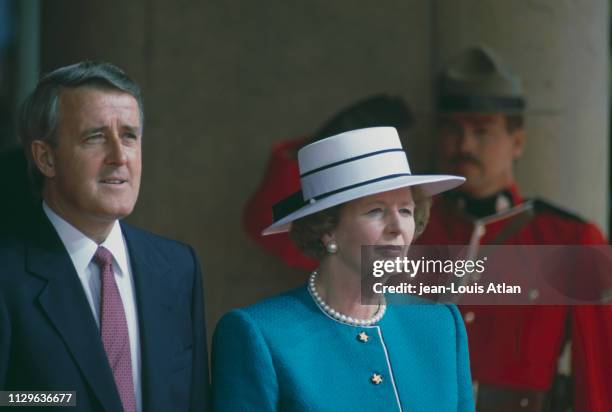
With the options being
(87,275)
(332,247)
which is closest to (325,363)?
(332,247)

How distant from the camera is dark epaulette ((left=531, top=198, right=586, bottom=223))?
14.2 feet

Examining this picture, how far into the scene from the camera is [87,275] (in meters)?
2.43

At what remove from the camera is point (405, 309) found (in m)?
2.63

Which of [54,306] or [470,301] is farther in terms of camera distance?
[470,301]

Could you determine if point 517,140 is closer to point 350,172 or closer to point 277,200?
point 277,200

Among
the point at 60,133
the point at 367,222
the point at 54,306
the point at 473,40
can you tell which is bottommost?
the point at 54,306

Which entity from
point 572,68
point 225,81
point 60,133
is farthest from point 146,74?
point 60,133

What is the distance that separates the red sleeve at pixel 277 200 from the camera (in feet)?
14.6

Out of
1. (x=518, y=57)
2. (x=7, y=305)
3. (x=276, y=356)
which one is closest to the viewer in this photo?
(x=7, y=305)

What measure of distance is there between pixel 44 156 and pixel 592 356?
2.40m

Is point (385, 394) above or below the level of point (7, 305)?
below

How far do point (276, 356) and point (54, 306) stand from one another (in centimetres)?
49

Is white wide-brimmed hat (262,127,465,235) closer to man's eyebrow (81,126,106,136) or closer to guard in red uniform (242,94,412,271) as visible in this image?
man's eyebrow (81,126,106,136)

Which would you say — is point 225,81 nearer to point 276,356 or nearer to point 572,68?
point 572,68
